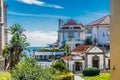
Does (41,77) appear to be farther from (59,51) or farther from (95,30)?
(95,30)

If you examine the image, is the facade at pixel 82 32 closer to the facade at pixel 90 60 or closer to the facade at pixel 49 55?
the facade at pixel 49 55

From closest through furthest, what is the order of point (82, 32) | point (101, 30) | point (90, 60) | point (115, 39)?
point (115, 39) → point (90, 60) → point (101, 30) → point (82, 32)

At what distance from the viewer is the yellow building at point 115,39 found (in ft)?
14.3

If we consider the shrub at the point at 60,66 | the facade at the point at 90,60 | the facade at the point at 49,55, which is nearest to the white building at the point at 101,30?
the facade at the point at 49,55

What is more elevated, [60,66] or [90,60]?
[60,66]

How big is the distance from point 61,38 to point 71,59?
30544 millimetres

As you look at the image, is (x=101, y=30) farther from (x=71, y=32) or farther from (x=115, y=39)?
(x=115, y=39)

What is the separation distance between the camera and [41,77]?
12211mm

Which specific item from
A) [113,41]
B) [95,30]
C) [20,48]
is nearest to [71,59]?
[20,48]

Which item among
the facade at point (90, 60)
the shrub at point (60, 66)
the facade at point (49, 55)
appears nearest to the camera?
the shrub at point (60, 66)


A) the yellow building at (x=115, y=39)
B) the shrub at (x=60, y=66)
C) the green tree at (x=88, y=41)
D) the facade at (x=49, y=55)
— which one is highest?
the yellow building at (x=115, y=39)

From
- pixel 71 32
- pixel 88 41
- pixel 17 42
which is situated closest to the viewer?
pixel 17 42

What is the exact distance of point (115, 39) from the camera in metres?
4.45

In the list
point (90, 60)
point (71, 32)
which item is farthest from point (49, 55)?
point (90, 60)
